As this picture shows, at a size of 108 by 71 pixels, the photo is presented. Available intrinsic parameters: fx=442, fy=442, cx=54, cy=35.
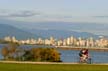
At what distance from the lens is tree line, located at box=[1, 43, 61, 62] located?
156ft

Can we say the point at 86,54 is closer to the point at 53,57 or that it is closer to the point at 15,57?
the point at 53,57

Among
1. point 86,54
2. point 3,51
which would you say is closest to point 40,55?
point 3,51

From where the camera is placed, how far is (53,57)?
157ft

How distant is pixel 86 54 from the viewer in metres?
40.4

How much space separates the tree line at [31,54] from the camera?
47594 millimetres

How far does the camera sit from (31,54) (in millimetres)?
48562
